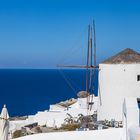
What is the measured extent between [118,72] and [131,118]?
8.11 meters

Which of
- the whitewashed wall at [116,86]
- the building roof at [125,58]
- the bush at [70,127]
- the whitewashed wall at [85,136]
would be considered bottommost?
the whitewashed wall at [85,136]

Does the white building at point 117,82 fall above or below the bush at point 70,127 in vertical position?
above

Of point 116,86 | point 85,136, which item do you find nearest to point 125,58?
point 116,86

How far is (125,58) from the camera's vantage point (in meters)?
19.8

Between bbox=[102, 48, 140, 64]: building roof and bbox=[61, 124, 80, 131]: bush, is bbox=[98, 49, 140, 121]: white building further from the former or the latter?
bbox=[61, 124, 80, 131]: bush

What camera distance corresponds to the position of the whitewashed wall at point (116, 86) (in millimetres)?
19328

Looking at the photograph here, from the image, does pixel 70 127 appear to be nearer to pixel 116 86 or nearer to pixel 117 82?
pixel 116 86

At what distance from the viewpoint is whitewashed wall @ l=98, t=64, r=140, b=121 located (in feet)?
63.4

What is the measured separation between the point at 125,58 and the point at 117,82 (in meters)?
1.31

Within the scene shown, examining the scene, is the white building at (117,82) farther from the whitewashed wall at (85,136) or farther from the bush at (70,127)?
the whitewashed wall at (85,136)

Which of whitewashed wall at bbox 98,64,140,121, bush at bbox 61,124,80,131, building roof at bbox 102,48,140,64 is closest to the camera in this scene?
whitewashed wall at bbox 98,64,140,121

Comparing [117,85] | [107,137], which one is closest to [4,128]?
[107,137]

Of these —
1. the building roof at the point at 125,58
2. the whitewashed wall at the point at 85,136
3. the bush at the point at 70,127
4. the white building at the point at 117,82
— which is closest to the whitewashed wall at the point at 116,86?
the white building at the point at 117,82

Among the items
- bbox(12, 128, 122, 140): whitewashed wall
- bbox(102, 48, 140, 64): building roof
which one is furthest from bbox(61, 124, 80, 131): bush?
bbox(12, 128, 122, 140): whitewashed wall
